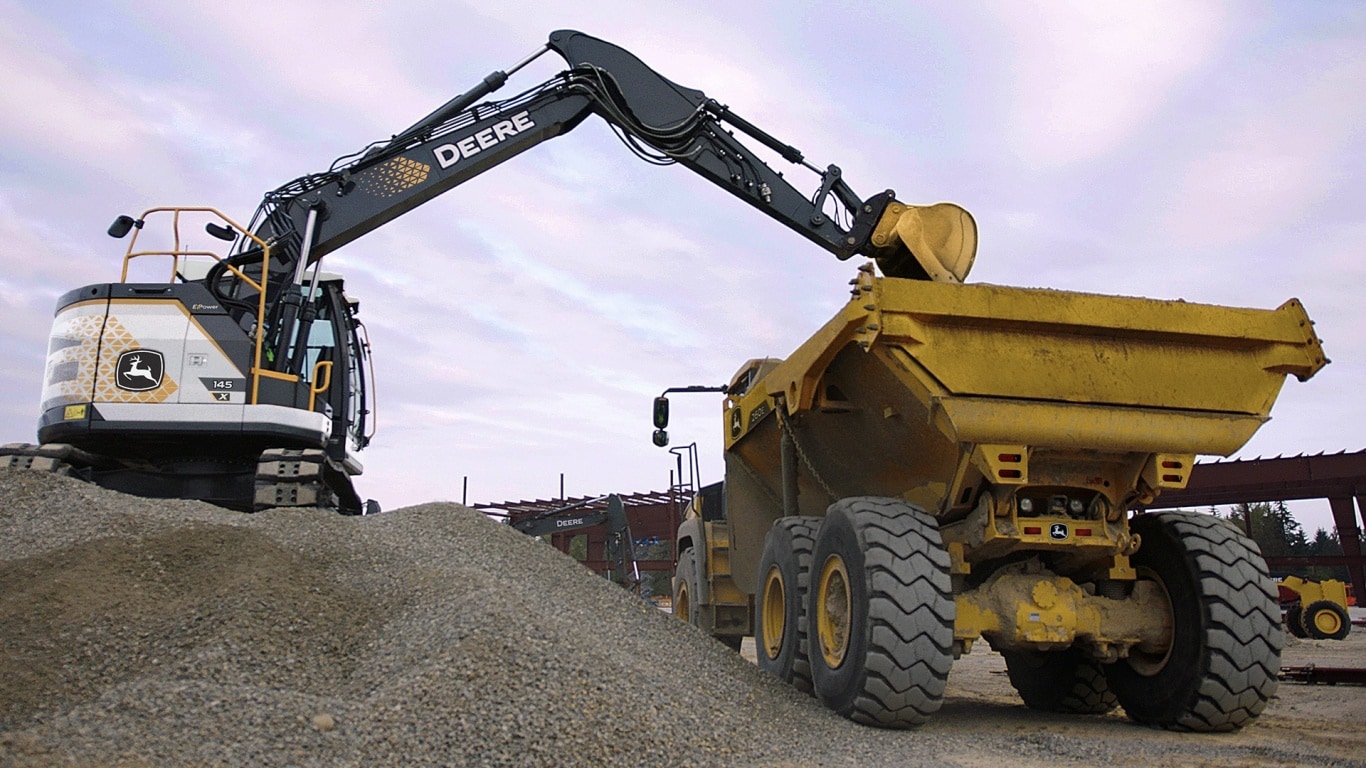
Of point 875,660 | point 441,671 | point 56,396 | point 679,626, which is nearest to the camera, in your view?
point 441,671

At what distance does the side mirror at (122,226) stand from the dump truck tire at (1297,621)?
13175 millimetres

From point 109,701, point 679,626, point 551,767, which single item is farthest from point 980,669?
point 109,701

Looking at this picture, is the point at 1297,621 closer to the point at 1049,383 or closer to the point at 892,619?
the point at 1049,383

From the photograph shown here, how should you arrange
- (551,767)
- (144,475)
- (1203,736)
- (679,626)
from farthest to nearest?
(144,475), (679,626), (1203,736), (551,767)

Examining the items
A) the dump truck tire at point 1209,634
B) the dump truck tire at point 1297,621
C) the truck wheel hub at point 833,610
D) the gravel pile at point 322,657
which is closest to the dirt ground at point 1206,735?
the dump truck tire at point 1209,634

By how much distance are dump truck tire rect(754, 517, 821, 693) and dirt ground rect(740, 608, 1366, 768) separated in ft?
2.58

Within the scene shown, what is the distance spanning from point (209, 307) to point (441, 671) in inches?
190

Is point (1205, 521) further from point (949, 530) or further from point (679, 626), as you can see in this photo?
point (679, 626)

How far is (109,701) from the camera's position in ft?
12.2

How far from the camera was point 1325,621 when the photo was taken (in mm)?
12414

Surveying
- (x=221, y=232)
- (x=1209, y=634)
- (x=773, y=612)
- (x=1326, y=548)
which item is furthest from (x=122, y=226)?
(x=1326, y=548)

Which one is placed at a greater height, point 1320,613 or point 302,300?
point 302,300

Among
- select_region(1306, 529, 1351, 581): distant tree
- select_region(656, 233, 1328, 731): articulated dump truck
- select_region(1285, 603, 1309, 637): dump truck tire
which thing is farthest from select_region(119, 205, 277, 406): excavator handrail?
select_region(1306, 529, 1351, 581): distant tree

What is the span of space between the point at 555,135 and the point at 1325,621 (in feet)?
35.1
